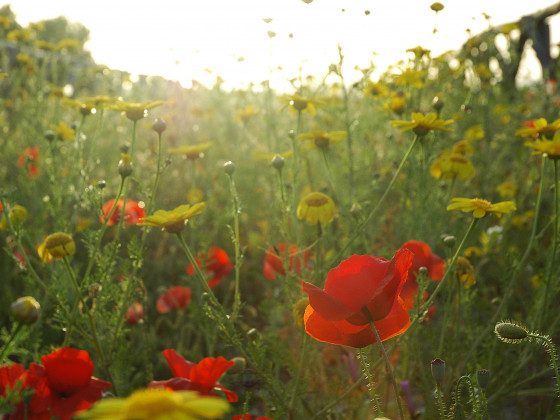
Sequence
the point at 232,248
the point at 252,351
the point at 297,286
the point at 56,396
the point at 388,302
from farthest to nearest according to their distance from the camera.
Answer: the point at 232,248 → the point at 297,286 → the point at 252,351 → the point at 56,396 → the point at 388,302

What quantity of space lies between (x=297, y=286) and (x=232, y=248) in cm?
146

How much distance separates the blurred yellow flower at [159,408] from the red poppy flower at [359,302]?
1.15ft

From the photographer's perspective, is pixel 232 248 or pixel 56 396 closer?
pixel 56 396

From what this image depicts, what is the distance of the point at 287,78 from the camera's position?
213 cm

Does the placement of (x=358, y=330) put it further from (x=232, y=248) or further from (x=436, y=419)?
(x=232, y=248)

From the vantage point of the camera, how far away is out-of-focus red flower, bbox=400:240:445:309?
1213 mm

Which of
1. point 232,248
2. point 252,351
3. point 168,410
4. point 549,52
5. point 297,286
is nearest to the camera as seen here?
point 168,410

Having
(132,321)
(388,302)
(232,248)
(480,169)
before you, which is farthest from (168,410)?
(480,169)

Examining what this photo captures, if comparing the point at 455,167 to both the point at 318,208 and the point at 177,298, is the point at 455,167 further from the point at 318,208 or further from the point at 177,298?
the point at 177,298

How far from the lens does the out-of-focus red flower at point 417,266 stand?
1.21 meters

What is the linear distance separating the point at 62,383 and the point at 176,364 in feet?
0.70

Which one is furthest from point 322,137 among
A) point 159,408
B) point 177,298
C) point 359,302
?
point 159,408

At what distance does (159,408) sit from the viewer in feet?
1.47

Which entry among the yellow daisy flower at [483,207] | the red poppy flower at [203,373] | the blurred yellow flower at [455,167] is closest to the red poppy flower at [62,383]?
the red poppy flower at [203,373]
